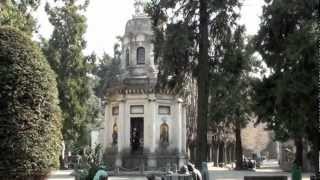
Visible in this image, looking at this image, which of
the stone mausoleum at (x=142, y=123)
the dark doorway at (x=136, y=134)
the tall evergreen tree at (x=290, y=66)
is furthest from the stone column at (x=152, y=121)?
the tall evergreen tree at (x=290, y=66)

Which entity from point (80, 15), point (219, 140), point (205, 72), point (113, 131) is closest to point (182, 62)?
point (205, 72)

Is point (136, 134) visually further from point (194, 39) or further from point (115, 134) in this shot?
point (194, 39)

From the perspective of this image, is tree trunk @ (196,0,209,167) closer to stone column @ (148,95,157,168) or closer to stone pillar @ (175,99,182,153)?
stone column @ (148,95,157,168)

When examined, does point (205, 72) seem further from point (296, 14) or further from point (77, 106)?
point (77, 106)

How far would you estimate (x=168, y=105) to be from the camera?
138ft

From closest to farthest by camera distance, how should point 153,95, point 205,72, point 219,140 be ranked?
point 205,72 → point 153,95 → point 219,140

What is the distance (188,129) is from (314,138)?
34.8 meters

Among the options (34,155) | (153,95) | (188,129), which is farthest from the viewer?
(188,129)

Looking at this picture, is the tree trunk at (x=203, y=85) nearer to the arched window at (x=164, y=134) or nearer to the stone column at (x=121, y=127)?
the arched window at (x=164, y=134)

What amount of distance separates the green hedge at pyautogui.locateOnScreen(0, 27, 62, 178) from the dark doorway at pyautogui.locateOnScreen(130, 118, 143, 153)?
1242 inches

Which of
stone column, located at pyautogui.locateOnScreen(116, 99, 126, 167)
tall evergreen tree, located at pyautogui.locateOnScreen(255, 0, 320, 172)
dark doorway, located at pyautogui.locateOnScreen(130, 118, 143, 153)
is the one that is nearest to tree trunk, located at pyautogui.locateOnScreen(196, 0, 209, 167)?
tall evergreen tree, located at pyautogui.locateOnScreen(255, 0, 320, 172)

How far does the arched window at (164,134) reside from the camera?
41216 millimetres

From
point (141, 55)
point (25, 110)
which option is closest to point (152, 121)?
point (141, 55)

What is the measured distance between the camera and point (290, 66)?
23.8m
